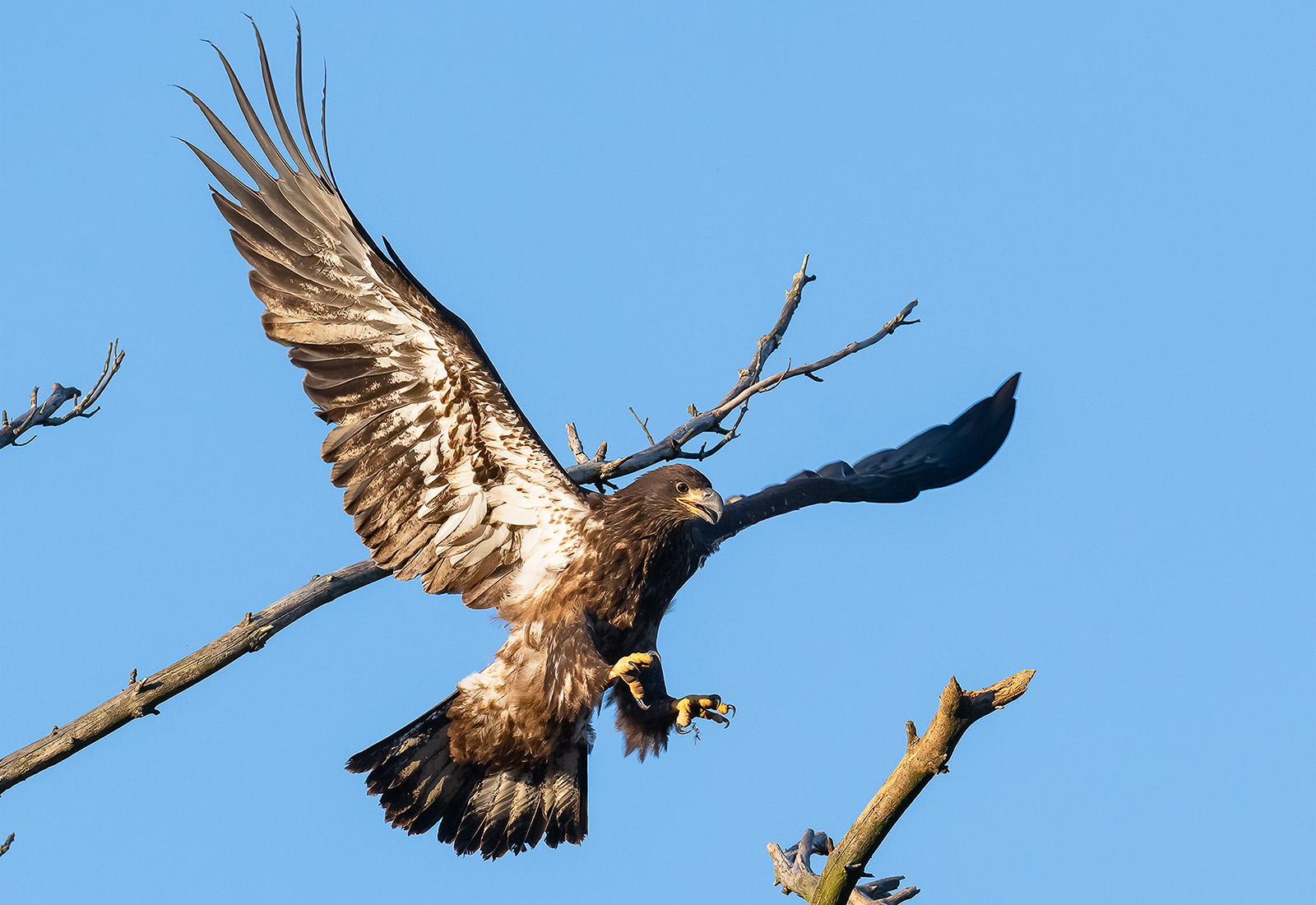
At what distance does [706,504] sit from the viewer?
5.99 metres

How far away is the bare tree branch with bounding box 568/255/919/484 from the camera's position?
21.1ft

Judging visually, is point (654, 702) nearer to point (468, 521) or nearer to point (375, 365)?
point (468, 521)

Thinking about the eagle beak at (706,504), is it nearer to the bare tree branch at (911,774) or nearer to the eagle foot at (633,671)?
the eagle foot at (633,671)

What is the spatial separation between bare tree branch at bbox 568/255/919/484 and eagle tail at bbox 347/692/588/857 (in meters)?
1.40

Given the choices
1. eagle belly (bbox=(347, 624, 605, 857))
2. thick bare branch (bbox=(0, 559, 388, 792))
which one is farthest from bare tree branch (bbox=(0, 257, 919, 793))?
eagle belly (bbox=(347, 624, 605, 857))

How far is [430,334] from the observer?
229 inches

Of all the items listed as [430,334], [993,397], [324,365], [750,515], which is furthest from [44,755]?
[993,397]

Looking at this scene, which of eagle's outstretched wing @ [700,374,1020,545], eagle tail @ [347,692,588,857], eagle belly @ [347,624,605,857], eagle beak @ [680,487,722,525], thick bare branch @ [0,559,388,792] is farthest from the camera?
eagle's outstretched wing @ [700,374,1020,545]

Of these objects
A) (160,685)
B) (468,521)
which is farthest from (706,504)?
(160,685)

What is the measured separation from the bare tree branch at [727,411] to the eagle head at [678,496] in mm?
339

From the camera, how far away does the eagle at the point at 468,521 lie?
5848mm

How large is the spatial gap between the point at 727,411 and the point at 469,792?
2325 millimetres

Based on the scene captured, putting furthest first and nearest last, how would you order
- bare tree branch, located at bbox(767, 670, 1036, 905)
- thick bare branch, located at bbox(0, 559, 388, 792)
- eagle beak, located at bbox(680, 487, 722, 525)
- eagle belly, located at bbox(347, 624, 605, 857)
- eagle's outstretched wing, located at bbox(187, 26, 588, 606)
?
eagle belly, located at bbox(347, 624, 605, 857), eagle beak, located at bbox(680, 487, 722, 525), eagle's outstretched wing, located at bbox(187, 26, 588, 606), thick bare branch, located at bbox(0, 559, 388, 792), bare tree branch, located at bbox(767, 670, 1036, 905)

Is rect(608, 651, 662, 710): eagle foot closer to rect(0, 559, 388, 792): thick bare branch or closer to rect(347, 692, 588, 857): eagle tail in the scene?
rect(347, 692, 588, 857): eagle tail
